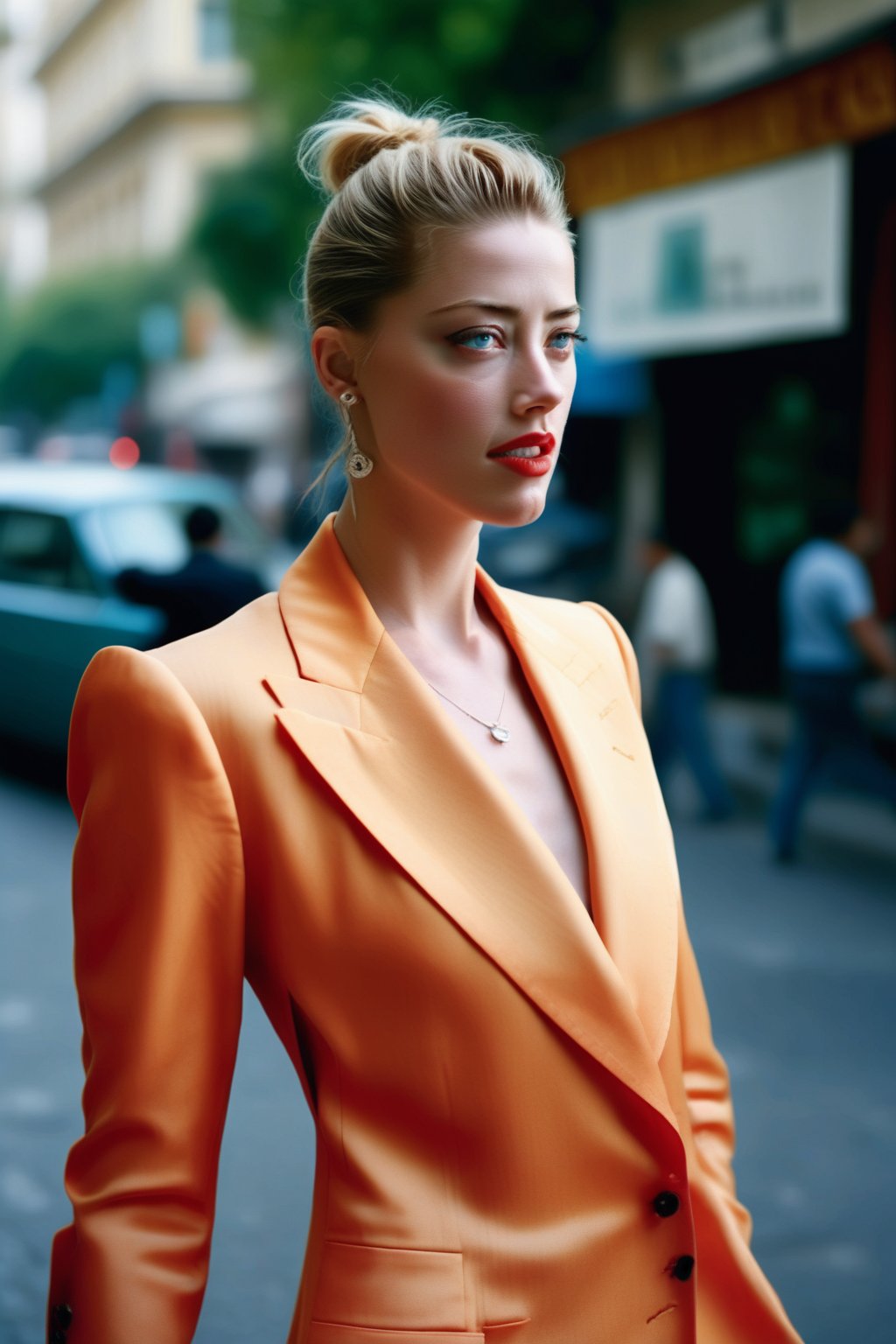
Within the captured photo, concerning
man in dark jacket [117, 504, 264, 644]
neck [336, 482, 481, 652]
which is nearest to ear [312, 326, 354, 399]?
neck [336, 482, 481, 652]

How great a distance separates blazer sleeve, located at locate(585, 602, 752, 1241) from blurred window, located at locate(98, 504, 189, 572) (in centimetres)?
739

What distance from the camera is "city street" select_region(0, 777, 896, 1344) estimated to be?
3.72 metres

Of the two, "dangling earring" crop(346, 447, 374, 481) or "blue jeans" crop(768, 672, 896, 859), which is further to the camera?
"blue jeans" crop(768, 672, 896, 859)

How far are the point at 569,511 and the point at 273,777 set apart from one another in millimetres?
13591

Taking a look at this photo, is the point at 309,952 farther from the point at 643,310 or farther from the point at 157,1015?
the point at 643,310

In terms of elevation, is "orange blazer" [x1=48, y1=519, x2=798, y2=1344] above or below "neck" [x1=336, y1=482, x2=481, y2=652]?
below

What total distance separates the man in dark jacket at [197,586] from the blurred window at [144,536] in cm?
139

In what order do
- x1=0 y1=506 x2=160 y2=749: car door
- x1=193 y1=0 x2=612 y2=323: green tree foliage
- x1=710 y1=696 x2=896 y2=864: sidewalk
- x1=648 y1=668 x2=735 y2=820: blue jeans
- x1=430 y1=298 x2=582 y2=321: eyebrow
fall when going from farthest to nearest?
1. x1=193 y1=0 x2=612 y2=323: green tree foliage
2. x1=648 y1=668 x2=735 y2=820: blue jeans
3. x1=0 y1=506 x2=160 y2=749: car door
4. x1=710 y1=696 x2=896 y2=864: sidewalk
5. x1=430 y1=298 x2=582 y2=321: eyebrow

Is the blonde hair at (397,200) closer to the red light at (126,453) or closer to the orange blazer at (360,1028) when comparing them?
the orange blazer at (360,1028)

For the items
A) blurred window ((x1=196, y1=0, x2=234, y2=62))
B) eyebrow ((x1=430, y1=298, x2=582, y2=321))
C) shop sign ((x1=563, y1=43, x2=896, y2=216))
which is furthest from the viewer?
blurred window ((x1=196, y1=0, x2=234, y2=62))

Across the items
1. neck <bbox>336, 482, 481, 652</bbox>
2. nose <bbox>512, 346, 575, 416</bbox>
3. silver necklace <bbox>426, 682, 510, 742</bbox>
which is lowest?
silver necklace <bbox>426, 682, 510, 742</bbox>

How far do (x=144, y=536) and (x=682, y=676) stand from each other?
3325 mm

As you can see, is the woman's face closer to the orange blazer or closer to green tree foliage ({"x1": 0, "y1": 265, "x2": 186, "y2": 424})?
the orange blazer

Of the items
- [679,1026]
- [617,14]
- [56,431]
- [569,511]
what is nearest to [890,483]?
[569,511]
